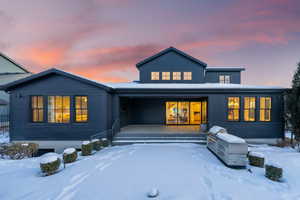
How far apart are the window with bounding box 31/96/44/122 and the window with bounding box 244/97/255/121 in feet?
45.2

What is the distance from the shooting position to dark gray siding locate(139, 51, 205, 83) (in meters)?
12.5

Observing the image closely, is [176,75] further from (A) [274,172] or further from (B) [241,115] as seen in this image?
(A) [274,172]

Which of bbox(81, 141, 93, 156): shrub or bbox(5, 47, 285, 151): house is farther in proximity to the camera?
bbox(5, 47, 285, 151): house

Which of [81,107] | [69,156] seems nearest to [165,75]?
[81,107]

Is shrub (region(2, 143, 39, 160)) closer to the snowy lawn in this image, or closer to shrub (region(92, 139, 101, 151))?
the snowy lawn

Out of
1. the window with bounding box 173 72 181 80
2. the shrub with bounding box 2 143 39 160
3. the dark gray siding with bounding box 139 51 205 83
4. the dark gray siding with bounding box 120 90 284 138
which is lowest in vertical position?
the shrub with bounding box 2 143 39 160

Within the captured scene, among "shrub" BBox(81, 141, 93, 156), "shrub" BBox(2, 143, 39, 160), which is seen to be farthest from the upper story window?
"shrub" BBox(2, 143, 39, 160)

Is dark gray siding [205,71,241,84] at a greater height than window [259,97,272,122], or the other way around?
dark gray siding [205,71,241,84]

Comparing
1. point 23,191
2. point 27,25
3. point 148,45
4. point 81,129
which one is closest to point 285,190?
point 23,191

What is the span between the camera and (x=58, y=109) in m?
8.34

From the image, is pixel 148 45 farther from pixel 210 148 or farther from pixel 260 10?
pixel 210 148

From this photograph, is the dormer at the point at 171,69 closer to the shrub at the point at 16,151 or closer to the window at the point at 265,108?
the window at the point at 265,108

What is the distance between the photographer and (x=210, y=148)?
700cm

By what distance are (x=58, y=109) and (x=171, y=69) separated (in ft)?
32.3
